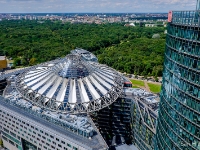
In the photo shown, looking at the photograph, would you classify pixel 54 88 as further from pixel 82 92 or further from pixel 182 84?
pixel 182 84

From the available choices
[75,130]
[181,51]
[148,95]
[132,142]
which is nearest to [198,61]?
[181,51]

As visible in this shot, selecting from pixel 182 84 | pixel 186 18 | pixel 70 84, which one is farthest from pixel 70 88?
pixel 186 18

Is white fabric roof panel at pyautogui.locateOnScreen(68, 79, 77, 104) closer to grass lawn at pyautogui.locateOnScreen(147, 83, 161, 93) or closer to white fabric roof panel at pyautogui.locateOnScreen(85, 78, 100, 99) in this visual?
white fabric roof panel at pyautogui.locateOnScreen(85, 78, 100, 99)

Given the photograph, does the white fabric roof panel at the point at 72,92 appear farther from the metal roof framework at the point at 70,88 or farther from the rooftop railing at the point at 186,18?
the rooftop railing at the point at 186,18

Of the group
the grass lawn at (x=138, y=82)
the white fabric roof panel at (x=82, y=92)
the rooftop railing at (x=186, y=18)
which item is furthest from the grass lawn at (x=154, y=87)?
the rooftop railing at (x=186, y=18)

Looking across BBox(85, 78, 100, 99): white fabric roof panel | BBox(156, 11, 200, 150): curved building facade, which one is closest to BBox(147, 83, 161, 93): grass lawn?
BBox(85, 78, 100, 99): white fabric roof panel

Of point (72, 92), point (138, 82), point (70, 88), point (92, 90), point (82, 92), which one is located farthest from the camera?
point (138, 82)
